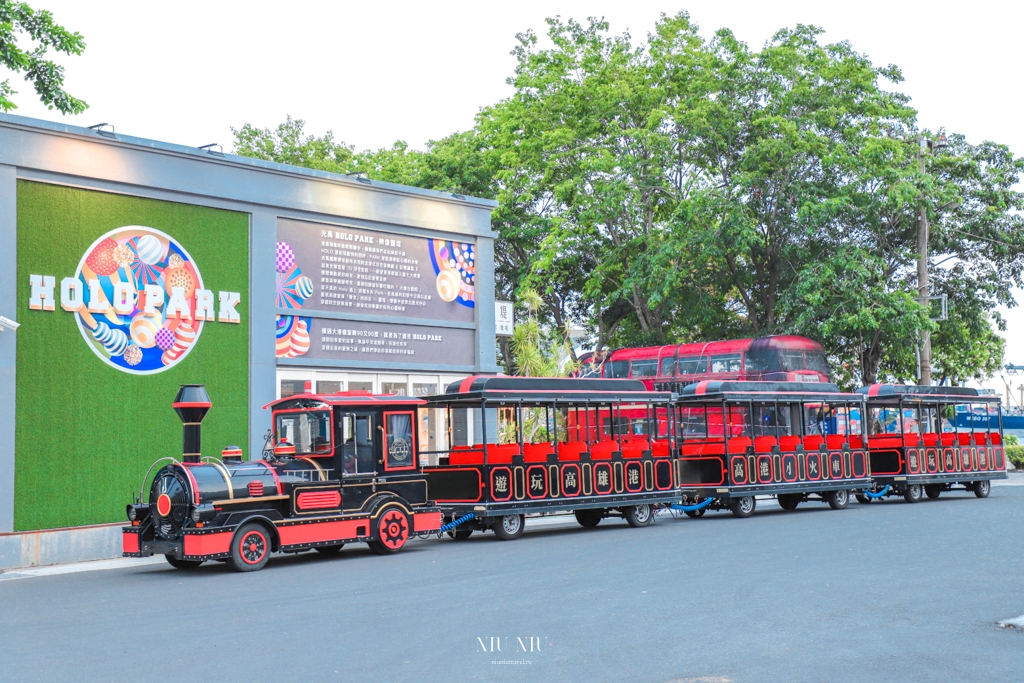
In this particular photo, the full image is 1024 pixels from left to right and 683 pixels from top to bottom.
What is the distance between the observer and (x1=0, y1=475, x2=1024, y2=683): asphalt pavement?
7.76 meters

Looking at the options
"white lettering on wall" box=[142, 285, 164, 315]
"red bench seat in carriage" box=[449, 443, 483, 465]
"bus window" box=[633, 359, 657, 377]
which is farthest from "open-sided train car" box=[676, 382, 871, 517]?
"bus window" box=[633, 359, 657, 377]

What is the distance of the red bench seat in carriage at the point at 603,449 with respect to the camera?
20105 mm

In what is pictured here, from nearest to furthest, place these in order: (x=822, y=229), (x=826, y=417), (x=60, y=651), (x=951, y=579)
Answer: (x=60, y=651) → (x=951, y=579) → (x=826, y=417) → (x=822, y=229)

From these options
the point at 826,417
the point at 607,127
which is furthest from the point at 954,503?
the point at 607,127

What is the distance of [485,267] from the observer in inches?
935

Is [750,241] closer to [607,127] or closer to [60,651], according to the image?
[607,127]

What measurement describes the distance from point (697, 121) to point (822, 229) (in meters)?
5.38

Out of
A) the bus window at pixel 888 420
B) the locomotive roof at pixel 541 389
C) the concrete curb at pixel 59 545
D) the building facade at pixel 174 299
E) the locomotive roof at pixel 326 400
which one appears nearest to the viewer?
the concrete curb at pixel 59 545

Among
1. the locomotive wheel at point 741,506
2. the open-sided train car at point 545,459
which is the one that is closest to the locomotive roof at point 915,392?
the locomotive wheel at point 741,506

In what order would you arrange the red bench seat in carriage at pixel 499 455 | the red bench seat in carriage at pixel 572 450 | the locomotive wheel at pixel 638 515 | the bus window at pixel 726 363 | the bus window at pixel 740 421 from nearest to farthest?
the red bench seat in carriage at pixel 499 455 → the red bench seat in carriage at pixel 572 450 → the locomotive wheel at pixel 638 515 → the bus window at pixel 740 421 → the bus window at pixel 726 363

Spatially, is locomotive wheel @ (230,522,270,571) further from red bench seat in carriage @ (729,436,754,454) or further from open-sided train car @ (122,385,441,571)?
red bench seat in carriage @ (729,436,754,454)

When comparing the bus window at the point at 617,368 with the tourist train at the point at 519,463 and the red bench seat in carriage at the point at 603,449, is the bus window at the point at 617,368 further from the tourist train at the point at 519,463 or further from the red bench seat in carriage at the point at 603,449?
the red bench seat in carriage at the point at 603,449

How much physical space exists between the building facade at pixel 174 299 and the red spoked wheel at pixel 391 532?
14.1 ft

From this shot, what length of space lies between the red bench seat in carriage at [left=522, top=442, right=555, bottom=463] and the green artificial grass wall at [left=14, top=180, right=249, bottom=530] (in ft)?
17.2
